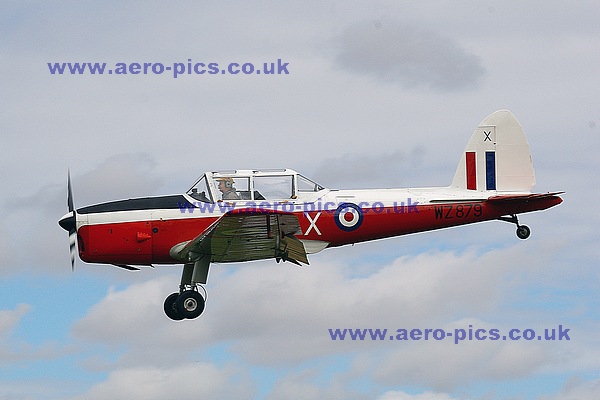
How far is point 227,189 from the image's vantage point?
19.8 m

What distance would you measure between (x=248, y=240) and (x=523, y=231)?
600cm

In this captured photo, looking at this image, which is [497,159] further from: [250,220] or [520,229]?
[250,220]

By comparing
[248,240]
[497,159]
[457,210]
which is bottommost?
[248,240]

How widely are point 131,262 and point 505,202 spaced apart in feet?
24.4

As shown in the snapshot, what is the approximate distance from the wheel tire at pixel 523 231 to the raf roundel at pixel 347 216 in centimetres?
340

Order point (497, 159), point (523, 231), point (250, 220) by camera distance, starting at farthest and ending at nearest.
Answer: point (497, 159) → point (523, 231) → point (250, 220)

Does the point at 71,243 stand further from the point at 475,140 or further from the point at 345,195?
the point at 475,140

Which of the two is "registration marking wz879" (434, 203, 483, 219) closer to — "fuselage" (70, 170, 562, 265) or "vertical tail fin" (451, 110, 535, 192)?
"fuselage" (70, 170, 562, 265)

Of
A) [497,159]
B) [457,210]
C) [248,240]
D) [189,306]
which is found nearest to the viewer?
[248,240]

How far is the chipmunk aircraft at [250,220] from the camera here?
19312 mm

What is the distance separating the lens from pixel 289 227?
18703 mm

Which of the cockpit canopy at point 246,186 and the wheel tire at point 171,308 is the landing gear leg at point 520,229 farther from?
the wheel tire at point 171,308

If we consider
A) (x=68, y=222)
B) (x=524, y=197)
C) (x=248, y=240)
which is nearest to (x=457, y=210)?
(x=524, y=197)

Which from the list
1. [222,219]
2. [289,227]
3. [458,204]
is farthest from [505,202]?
[222,219]
